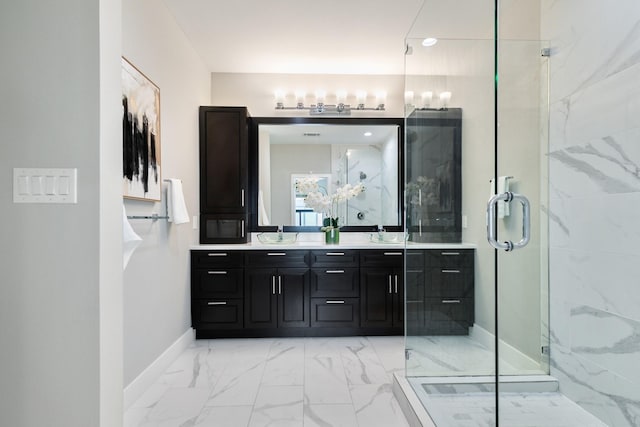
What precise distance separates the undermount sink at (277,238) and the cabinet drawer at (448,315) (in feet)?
5.87

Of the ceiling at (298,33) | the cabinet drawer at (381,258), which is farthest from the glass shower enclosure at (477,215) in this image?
the cabinet drawer at (381,258)

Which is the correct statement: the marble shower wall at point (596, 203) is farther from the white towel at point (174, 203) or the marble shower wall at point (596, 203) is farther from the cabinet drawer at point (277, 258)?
the white towel at point (174, 203)

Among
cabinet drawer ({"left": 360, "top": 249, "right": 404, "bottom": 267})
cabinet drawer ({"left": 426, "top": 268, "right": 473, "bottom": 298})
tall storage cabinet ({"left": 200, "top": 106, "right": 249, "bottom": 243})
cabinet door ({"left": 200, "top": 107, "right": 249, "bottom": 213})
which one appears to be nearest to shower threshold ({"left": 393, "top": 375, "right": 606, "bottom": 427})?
cabinet drawer ({"left": 426, "top": 268, "right": 473, "bottom": 298})

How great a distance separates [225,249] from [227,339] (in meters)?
0.85

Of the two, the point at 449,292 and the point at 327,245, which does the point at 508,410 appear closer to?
the point at 449,292

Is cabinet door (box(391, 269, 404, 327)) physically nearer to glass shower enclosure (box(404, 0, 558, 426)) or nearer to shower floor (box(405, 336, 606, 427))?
glass shower enclosure (box(404, 0, 558, 426))

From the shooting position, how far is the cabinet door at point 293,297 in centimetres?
334

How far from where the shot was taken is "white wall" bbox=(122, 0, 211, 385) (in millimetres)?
2201

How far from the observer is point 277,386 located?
2.38 metres

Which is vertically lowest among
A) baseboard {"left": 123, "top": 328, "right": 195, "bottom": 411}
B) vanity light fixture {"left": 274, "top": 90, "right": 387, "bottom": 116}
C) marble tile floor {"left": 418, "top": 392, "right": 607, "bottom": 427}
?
baseboard {"left": 123, "top": 328, "right": 195, "bottom": 411}

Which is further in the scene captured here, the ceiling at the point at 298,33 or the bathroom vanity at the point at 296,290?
the bathroom vanity at the point at 296,290

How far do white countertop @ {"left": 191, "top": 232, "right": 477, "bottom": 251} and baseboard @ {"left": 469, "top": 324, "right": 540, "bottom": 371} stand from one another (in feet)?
1.40

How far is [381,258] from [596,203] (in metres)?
1.84

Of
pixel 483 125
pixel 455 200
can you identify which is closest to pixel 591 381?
pixel 455 200
